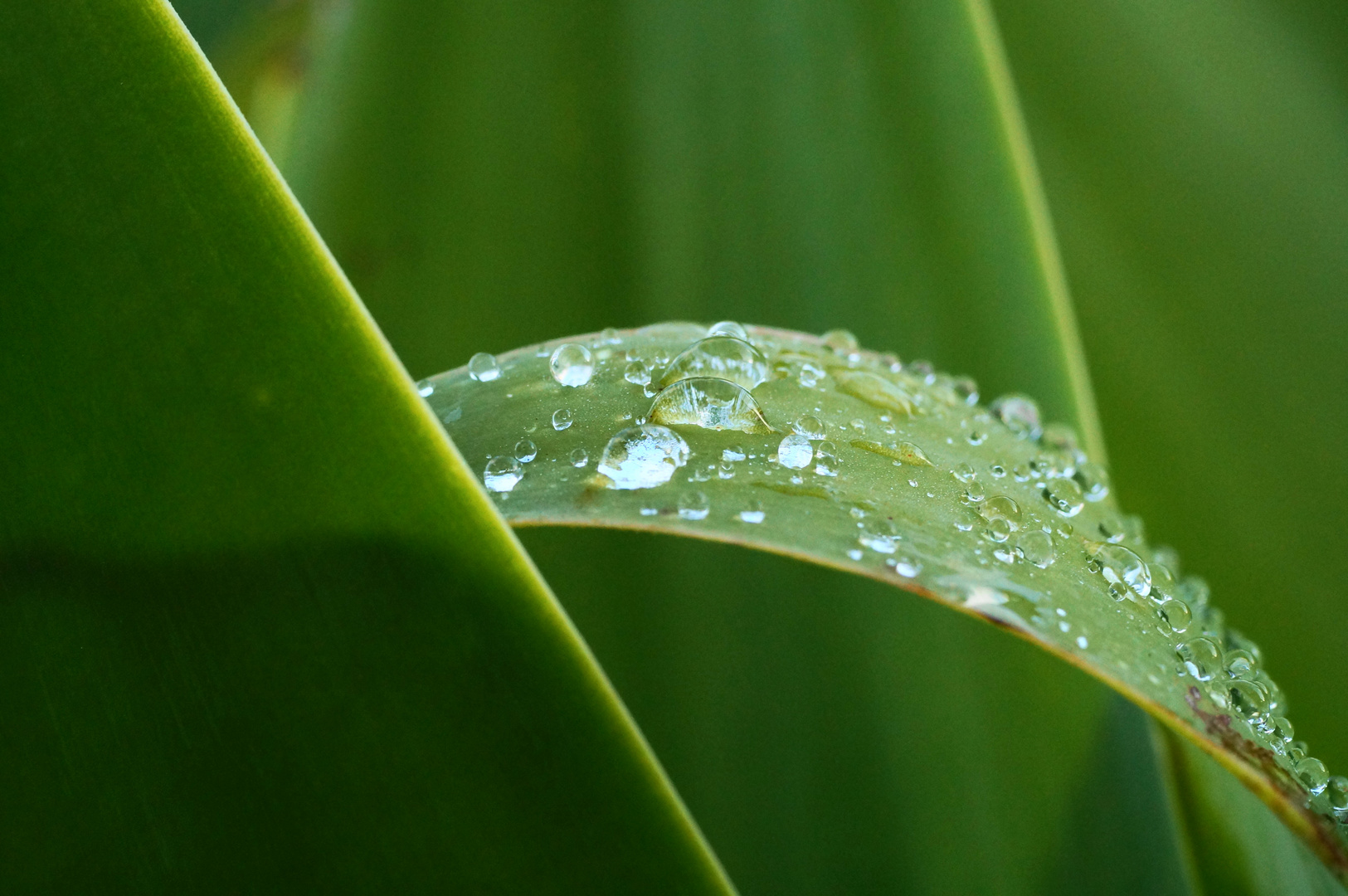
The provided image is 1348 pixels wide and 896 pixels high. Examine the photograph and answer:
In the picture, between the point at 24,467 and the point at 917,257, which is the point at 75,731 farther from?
the point at 917,257

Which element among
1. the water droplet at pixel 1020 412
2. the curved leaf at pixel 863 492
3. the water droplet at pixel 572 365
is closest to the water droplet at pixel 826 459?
the curved leaf at pixel 863 492

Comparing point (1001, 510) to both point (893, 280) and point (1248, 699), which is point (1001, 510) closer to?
point (1248, 699)

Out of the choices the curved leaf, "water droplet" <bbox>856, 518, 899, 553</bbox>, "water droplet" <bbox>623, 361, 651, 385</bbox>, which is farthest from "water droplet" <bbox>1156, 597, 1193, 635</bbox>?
"water droplet" <bbox>623, 361, 651, 385</bbox>

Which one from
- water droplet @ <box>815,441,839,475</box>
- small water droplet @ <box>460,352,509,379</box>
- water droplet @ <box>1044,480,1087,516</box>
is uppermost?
small water droplet @ <box>460,352,509,379</box>

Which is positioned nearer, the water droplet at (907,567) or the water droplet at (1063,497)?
the water droplet at (907,567)

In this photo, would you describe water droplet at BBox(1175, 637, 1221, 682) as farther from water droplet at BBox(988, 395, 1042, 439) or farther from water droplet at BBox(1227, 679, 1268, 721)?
water droplet at BBox(988, 395, 1042, 439)

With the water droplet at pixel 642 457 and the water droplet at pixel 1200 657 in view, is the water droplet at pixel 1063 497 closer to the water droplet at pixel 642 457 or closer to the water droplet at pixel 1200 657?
the water droplet at pixel 1200 657

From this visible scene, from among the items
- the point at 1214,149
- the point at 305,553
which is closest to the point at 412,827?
the point at 305,553
